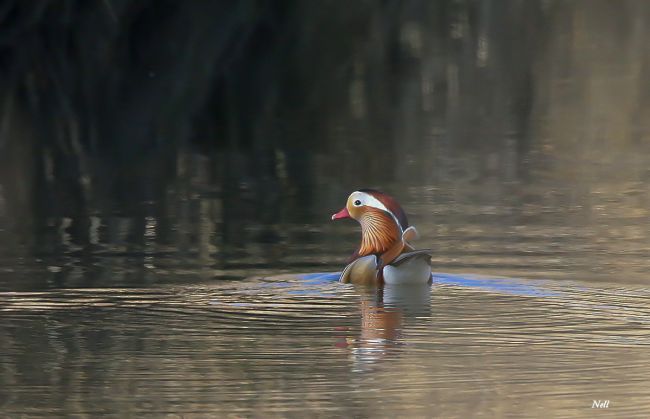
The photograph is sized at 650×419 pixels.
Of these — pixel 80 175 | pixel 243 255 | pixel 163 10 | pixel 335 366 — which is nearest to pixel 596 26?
pixel 163 10

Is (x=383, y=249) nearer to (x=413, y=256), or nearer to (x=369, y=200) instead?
(x=369, y=200)

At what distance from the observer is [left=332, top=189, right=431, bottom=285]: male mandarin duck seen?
10.1m

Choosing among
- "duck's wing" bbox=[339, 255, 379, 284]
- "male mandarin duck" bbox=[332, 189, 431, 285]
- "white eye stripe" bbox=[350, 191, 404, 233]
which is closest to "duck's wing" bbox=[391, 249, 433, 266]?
"male mandarin duck" bbox=[332, 189, 431, 285]

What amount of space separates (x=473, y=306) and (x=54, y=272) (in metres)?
2.82

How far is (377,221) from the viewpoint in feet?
35.0

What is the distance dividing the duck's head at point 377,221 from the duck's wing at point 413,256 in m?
0.35

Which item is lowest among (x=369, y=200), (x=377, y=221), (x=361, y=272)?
(x=361, y=272)

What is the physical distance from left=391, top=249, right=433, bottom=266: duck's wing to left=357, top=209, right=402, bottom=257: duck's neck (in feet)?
1.12

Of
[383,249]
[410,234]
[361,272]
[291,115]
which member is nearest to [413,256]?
[361,272]

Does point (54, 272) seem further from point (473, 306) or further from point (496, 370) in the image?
point (496, 370)

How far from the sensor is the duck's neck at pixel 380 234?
10.6 meters

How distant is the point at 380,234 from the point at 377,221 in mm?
101

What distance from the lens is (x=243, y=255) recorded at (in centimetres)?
1160

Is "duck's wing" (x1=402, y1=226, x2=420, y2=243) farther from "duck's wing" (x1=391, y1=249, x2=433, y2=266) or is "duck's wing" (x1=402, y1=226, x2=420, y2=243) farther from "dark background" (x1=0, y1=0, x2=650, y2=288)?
"dark background" (x1=0, y1=0, x2=650, y2=288)
